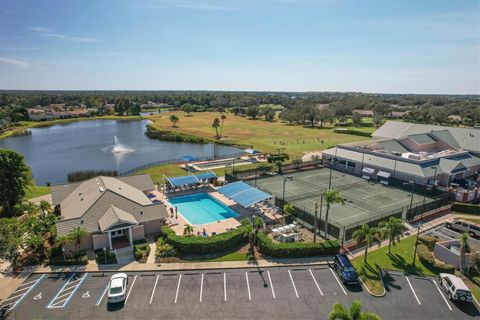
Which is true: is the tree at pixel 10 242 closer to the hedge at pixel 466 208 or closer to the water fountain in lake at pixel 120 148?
the hedge at pixel 466 208

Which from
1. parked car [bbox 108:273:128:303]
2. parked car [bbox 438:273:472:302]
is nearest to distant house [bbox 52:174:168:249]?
parked car [bbox 108:273:128:303]

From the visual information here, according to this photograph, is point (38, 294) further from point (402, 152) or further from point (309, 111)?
point (309, 111)

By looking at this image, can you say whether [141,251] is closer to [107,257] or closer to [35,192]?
[107,257]

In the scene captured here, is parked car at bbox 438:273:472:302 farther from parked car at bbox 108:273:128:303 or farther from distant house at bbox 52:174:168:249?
distant house at bbox 52:174:168:249

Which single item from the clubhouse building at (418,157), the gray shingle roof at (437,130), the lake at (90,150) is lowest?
the lake at (90,150)

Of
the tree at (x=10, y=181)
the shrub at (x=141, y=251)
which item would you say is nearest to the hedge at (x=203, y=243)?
the shrub at (x=141, y=251)

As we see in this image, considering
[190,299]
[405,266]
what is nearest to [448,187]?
[405,266]

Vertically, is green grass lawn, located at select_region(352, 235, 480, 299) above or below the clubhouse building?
below
